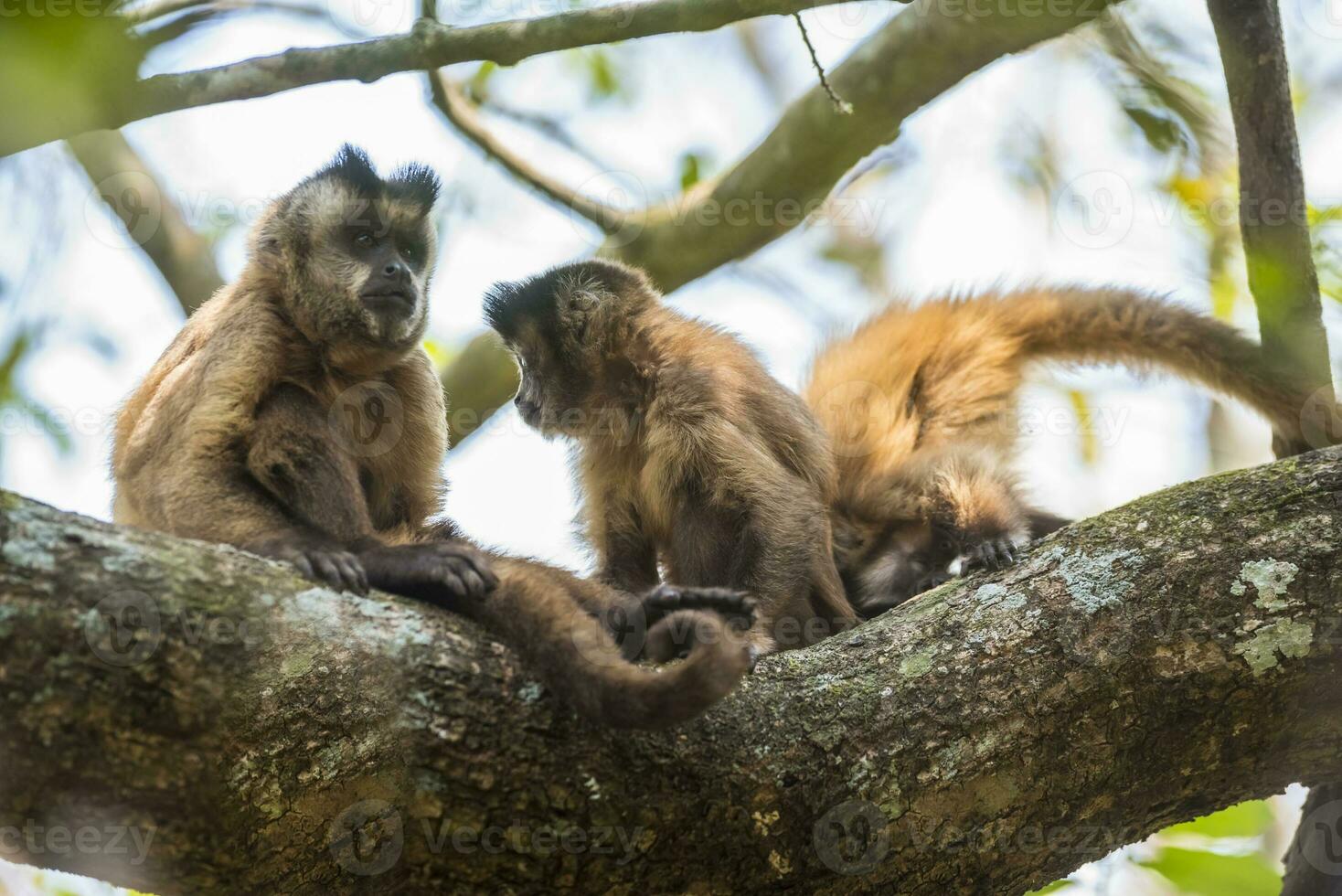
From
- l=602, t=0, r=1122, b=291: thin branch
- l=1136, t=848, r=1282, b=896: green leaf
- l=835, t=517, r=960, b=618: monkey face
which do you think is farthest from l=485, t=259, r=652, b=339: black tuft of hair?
l=1136, t=848, r=1282, b=896: green leaf

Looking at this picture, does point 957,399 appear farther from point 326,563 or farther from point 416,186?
point 326,563

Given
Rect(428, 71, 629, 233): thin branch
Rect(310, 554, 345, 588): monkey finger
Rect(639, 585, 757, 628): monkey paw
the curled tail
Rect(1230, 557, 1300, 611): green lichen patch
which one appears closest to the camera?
the curled tail

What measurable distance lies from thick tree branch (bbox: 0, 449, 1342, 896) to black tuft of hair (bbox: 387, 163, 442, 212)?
3184 mm

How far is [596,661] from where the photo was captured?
419cm

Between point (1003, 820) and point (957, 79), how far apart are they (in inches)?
195

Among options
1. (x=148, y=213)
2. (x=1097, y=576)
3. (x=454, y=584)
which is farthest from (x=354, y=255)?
(x=1097, y=576)

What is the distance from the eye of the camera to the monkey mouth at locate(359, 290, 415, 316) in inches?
246

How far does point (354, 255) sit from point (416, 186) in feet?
2.31

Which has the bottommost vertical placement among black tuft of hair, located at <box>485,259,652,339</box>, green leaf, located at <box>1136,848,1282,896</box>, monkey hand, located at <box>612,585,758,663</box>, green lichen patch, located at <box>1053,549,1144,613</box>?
green leaf, located at <box>1136,848,1282,896</box>

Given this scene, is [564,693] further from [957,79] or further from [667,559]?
[957,79]

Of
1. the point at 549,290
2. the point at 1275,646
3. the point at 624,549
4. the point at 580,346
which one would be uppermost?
the point at 549,290

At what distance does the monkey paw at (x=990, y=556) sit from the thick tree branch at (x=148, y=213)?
18.9 ft

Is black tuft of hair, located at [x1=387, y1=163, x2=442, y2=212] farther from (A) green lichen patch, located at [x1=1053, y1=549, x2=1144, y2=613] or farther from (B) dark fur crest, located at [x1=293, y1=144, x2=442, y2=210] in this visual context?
(A) green lichen patch, located at [x1=1053, y1=549, x2=1144, y2=613]

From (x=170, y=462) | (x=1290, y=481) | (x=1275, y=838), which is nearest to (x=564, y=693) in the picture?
(x=170, y=462)
